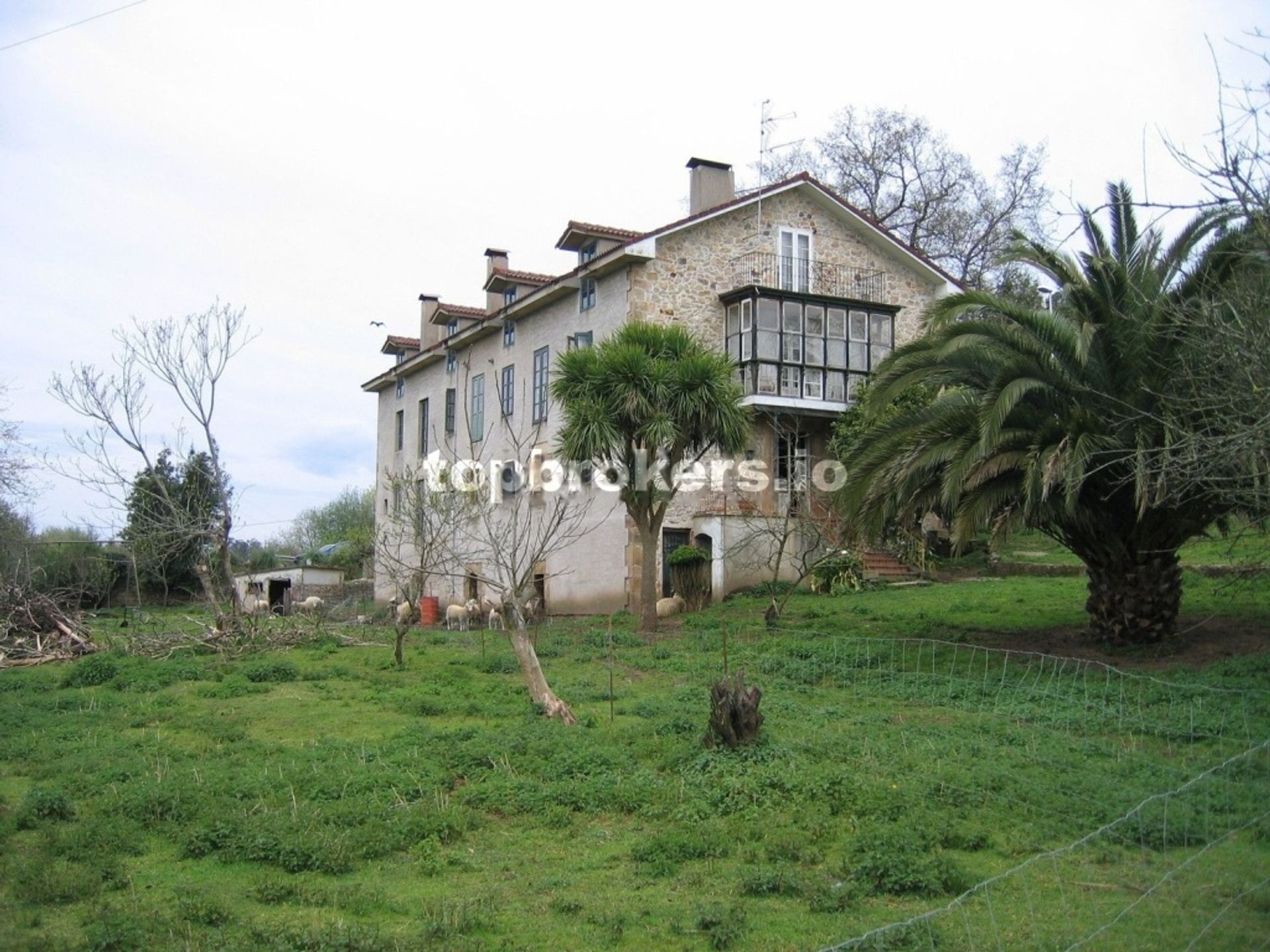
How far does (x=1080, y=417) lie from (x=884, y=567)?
13.5m

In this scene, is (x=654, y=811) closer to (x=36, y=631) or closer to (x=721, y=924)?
(x=721, y=924)

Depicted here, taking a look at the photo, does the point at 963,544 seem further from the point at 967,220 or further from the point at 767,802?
the point at 967,220

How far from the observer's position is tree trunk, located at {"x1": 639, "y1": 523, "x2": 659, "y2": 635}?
72.6 feet

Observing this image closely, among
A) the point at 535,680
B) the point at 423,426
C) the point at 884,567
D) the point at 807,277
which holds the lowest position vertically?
the point at 535,680

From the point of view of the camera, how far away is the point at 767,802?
9547mm

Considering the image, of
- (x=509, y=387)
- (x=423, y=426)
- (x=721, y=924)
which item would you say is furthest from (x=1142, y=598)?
(x=423, y=426)

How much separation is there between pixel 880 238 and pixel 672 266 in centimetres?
633

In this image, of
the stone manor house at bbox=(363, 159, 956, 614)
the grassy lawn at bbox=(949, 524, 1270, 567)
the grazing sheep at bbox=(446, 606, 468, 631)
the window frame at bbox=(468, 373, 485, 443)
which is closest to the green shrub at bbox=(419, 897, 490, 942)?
the grassy lawn at bbox=(949, 524, 1270, 567)

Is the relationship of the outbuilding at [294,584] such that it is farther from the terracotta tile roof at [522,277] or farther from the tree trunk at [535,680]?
the tree trunk at [535,680]

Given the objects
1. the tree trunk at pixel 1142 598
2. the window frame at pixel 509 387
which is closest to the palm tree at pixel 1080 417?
the tree trunk at pixel 1142 598

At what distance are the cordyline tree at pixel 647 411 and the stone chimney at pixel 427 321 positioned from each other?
19.1 meters

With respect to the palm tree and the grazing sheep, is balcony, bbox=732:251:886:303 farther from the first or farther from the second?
the palm tree

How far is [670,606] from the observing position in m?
26.0

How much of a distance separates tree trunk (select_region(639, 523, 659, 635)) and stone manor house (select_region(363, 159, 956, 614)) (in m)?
3.76
